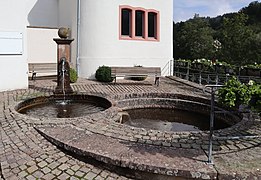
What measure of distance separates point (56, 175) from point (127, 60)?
33.3ft

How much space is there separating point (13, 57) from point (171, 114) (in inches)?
237

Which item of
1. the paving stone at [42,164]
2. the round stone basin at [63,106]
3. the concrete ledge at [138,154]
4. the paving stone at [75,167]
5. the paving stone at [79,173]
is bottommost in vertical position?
the paving stone at [79,173]

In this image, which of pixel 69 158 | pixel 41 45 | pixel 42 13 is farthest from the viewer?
pixel 42 13

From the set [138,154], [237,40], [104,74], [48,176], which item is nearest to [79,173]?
[48,176]

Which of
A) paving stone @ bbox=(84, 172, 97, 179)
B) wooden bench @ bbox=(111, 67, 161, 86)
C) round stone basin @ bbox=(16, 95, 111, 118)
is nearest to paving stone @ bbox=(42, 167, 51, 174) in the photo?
paving stone @ bbox=(84, 172, 97, 179)

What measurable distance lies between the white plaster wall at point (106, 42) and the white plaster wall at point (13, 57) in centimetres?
362

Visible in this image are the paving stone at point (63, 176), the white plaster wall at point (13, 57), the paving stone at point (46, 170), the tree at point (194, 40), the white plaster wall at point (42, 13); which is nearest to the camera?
the paving stone at point (63, 176)

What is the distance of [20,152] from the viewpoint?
3822mm

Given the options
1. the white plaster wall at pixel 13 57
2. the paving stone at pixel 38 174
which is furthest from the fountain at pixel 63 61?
the paving stone at pixel 38 174

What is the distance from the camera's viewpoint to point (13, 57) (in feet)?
29.4

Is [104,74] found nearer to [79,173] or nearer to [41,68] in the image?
[41,68]

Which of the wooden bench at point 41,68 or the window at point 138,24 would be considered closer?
the wooden bench at point 41,68

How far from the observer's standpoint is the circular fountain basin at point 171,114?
247 inches

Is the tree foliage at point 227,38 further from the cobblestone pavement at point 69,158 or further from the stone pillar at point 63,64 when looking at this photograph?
the cobblestone pavement at point 69,158
